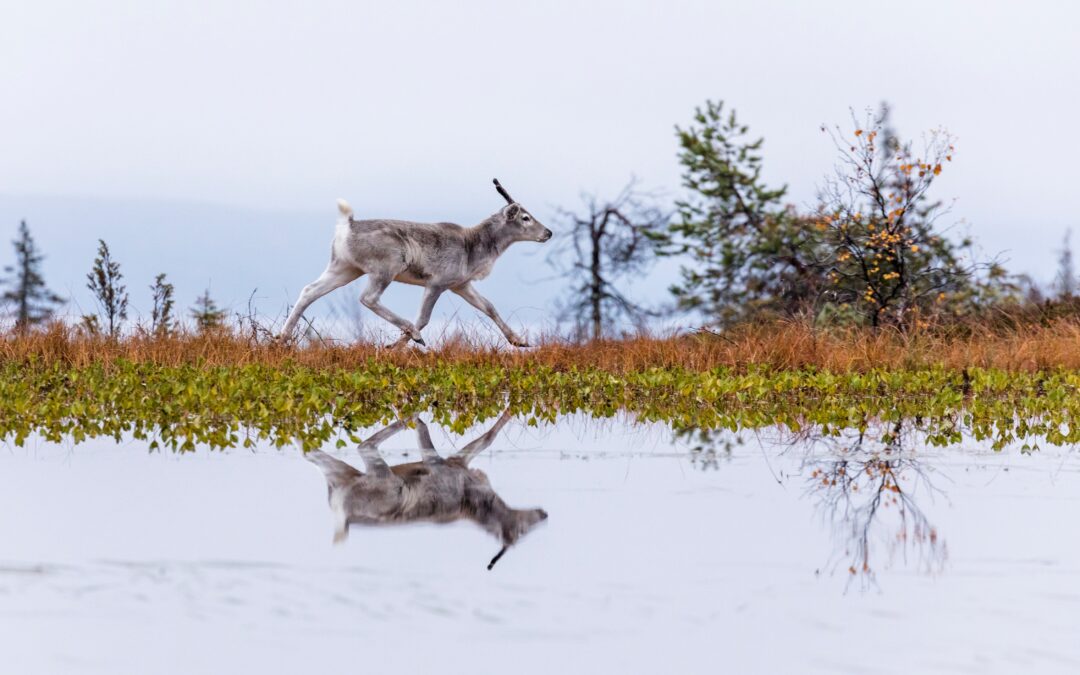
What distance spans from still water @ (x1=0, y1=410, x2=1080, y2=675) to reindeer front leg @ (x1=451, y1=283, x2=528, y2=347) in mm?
8474

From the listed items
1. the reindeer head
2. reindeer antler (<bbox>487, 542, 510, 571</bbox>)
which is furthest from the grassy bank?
reindeer antler (<bbox>487, 542, 510, 571</bbox>)

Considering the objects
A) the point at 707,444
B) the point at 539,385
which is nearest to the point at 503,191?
the point at 539,385

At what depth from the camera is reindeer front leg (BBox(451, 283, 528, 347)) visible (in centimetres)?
1712

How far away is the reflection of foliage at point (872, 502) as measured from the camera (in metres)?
5.59

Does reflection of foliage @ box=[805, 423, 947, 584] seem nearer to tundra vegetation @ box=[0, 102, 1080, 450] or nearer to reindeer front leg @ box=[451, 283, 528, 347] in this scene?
tundra vegetation @ box=[0, 102, 1080, 450]

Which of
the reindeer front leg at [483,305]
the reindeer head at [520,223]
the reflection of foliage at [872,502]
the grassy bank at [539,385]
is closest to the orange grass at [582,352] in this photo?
the grassy bank at [539,385]

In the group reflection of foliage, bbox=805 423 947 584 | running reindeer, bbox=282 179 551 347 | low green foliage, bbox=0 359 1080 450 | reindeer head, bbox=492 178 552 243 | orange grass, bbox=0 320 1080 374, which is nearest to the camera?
reflection of foliage, bbox=805 423 947 584

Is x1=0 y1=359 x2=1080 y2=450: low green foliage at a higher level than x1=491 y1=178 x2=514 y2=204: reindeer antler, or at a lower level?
lower

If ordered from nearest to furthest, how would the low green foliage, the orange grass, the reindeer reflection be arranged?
1. the reindeer reflection
2. the low green foliage
3. the orange grass

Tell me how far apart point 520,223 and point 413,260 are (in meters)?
1.91

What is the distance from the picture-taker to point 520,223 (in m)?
18.7

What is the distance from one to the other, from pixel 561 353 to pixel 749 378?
10.5 ft

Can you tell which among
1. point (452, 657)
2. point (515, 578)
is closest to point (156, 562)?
point (515, 578)

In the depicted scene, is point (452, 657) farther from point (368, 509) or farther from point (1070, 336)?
point (1070, 336)
